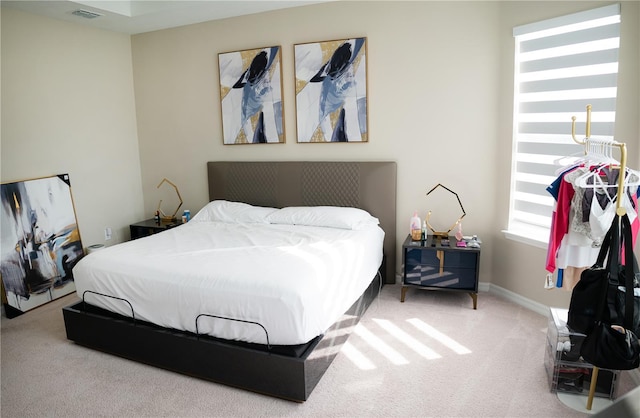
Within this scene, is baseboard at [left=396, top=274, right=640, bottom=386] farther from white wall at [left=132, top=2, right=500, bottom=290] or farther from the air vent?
the air vent

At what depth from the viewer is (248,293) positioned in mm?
2416

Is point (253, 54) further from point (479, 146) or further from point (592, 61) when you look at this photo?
point (592, 61)

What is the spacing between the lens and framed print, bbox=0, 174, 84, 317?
3631mm

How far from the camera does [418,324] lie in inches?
130

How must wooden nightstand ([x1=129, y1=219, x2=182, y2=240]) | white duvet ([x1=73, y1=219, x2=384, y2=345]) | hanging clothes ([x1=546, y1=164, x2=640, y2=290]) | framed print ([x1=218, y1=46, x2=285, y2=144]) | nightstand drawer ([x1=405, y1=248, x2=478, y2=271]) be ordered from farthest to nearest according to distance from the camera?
wooden nightstand ([x1=129, y1=219, x2=182, y2=240]) < framed print ([x1=218, y1=46, x2=285, y2=144]) < nightstand drawer ([x1=405, y1=248, x2=478, y2=271]) < white duvet ([x1=73, y1=219, x2=384, y2=345]) < hanging clothes ([x1=546, y1=164, x2=640, y2=290])

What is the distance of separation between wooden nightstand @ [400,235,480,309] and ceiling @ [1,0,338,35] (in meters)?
2.38

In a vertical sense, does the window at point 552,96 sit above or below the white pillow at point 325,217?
above

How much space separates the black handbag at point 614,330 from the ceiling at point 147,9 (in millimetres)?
3127

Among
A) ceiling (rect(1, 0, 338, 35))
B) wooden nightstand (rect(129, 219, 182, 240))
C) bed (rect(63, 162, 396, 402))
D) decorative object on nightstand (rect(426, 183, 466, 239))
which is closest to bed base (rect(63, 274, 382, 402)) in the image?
bed (rect(63, 162, 396, 402))

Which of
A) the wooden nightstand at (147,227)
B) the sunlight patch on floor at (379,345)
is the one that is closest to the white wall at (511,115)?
the sunlight patch on floor at (379,345)

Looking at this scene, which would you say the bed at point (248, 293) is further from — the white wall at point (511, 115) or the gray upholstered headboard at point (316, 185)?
the white wall at point (511, 115)

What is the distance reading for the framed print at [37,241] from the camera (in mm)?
3631

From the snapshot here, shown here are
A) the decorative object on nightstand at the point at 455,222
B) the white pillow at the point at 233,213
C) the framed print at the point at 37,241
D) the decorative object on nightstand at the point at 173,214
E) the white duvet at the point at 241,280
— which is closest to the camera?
the white duvet at the point at 241,280

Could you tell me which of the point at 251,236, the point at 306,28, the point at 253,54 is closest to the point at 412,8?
the point at 306,28
